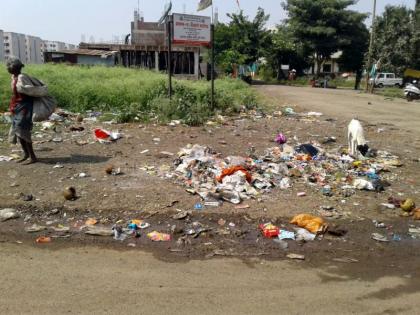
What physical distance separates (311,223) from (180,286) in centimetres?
179

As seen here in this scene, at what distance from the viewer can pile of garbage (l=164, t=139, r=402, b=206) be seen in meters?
5.30

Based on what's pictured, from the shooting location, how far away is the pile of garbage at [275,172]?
17.4 feet

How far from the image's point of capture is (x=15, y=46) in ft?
147

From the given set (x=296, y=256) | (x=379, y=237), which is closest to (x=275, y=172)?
(x=379, y=237)

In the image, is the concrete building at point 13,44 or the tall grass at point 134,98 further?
the concrete building at point 13,44

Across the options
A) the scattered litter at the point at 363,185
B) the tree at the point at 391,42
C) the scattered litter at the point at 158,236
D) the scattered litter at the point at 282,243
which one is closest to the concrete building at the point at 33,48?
the tree at the point at 391,42

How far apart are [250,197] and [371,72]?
23648mm

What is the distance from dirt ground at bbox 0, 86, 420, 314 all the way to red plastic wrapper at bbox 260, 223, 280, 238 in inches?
4.1

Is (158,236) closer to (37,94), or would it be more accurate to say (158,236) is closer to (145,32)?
(37,94)

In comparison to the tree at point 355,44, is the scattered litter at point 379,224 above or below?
below

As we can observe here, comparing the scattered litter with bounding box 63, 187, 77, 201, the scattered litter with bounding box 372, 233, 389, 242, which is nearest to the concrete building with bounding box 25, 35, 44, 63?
the scattered litter with bounding box 63, 187, 77, 201

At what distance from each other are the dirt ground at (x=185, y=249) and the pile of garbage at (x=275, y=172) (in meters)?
0.17

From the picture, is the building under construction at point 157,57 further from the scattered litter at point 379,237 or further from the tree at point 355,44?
the scattered litter at point 379,237

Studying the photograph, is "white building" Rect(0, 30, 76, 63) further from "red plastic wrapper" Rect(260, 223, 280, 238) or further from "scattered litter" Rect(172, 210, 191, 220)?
"red plastic wrapper" Rect(260, 223, 280, 238)
